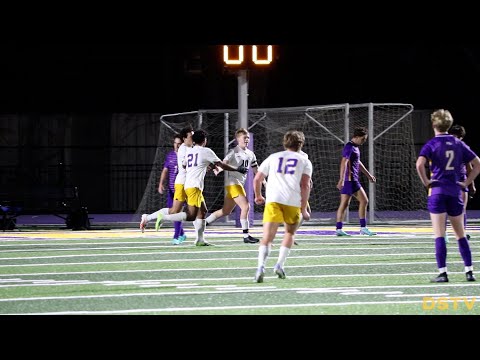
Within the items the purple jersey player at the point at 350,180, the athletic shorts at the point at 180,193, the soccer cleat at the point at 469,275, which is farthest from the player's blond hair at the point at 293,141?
the purple jersey player at the point at 350,180

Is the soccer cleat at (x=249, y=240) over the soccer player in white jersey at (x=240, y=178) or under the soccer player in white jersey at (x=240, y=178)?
under

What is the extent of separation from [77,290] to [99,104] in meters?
22.9

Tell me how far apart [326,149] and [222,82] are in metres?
5.91

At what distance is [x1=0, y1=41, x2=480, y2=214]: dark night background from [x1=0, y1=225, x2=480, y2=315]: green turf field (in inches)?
530

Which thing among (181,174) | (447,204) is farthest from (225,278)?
(181,174)

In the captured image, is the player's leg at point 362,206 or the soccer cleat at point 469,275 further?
the player's leg at point 362,206

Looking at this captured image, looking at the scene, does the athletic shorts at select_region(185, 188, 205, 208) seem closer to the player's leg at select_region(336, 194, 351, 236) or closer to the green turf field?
the green turf field

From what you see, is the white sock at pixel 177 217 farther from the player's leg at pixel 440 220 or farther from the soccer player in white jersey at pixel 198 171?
the player's leg at pixel 440 220

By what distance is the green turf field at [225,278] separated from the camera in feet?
38.9

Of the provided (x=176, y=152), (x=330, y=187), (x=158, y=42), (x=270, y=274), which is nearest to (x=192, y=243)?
(x=176, y=152)

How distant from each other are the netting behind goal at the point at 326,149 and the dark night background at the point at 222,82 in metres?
2.88

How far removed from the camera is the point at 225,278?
14773mm

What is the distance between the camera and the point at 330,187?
104 ft

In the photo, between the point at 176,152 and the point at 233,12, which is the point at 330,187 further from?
the point at 233,12
